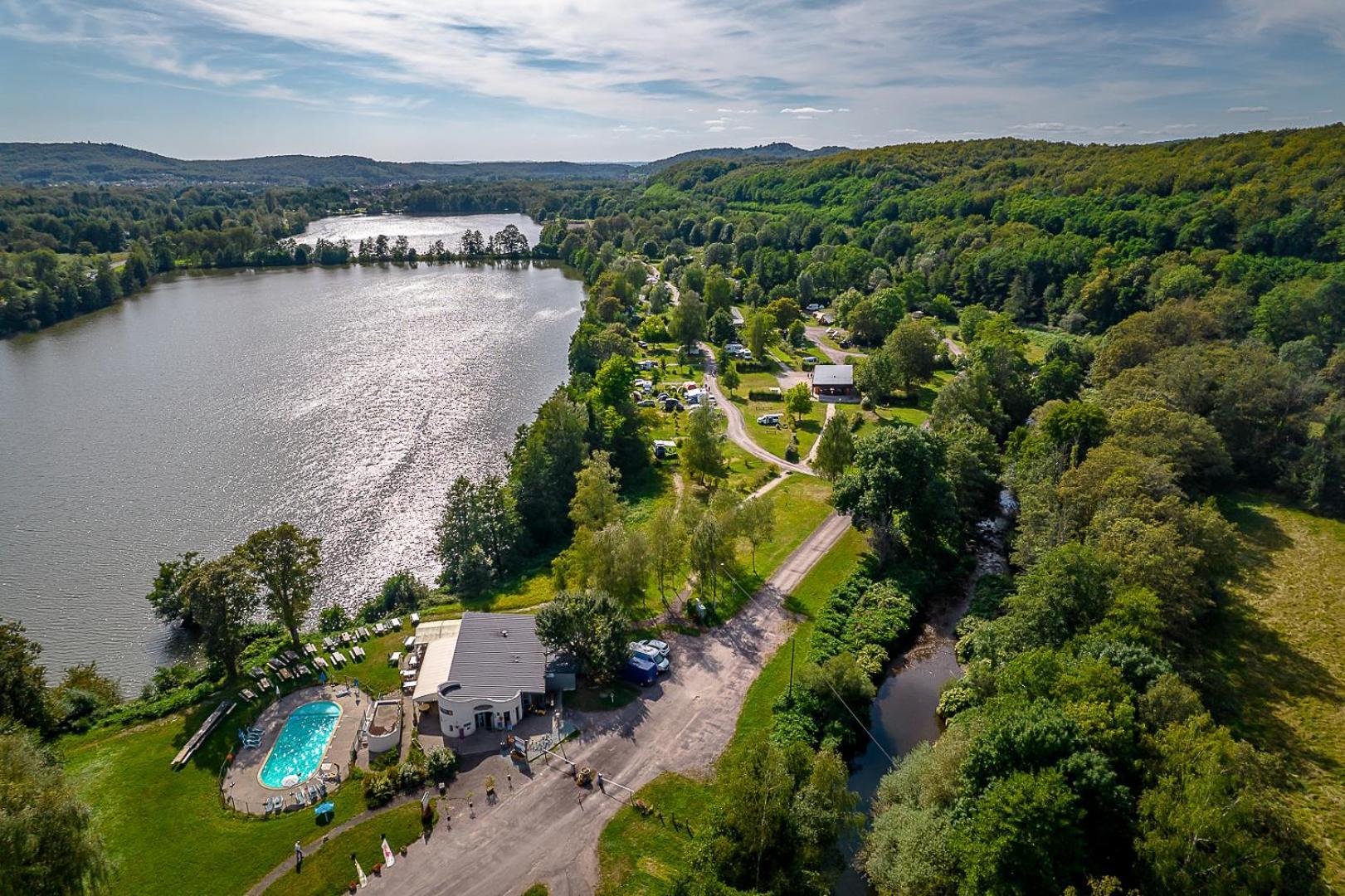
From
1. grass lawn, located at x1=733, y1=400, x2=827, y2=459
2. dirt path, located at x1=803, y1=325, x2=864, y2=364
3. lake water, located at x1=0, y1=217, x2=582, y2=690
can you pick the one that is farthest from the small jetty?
dirt path, located at x1=803, y1=325, x2=864, y2=364

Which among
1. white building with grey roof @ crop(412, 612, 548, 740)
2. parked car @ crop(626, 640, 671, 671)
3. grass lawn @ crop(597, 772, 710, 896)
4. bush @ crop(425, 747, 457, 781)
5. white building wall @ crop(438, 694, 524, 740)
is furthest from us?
parked car @ crop(626, 640, 671, 671)

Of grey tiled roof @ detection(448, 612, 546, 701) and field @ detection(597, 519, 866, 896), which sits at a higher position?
grey tiled roof @ detection(448, 612, 546, 701)

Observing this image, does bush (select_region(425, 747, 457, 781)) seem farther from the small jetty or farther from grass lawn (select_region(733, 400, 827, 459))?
grass lawn (select_region(733, 400, 827, 459))

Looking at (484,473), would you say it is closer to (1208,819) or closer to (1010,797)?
(1010,797)

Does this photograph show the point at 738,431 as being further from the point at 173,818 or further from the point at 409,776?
the point at 173,818

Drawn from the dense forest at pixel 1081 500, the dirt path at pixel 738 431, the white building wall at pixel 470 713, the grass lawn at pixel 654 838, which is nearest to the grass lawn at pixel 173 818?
the white building wall at pixel 470 713

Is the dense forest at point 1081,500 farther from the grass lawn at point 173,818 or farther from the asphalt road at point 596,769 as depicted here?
the grass lawn at point 173,818

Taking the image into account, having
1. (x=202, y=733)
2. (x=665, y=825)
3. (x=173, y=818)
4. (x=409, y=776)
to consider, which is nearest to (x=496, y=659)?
(x=409, y=776)
